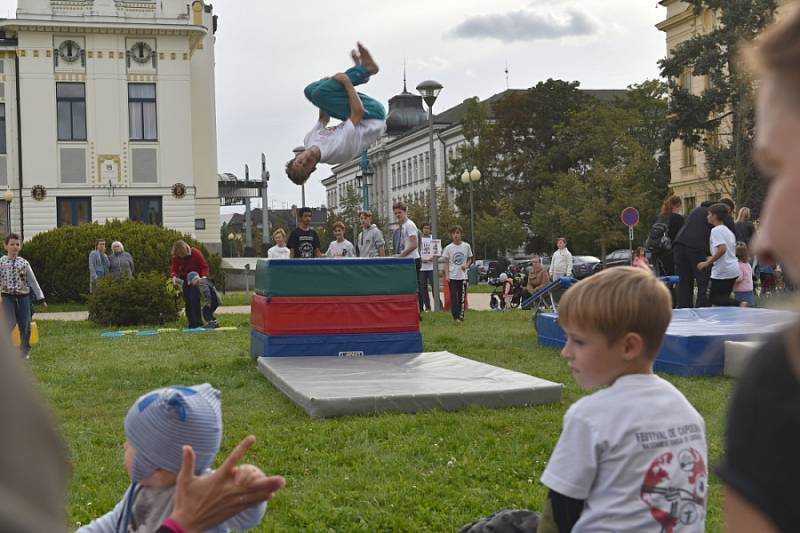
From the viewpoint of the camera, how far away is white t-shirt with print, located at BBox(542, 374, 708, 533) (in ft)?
8.32

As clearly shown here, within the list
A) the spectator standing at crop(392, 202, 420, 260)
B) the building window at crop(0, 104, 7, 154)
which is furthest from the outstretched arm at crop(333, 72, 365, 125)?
the building window at crop(0, 104, 7, 154)

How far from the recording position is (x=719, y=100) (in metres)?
41.3

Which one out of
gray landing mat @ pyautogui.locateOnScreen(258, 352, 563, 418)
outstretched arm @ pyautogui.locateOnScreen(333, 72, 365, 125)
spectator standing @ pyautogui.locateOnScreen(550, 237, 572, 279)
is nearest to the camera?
gray landing mat @ pyautogui.locateOnScreen(258, 352, 563, 418)


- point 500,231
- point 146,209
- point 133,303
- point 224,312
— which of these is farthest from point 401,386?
point 500,231

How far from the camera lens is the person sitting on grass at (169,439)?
236cm

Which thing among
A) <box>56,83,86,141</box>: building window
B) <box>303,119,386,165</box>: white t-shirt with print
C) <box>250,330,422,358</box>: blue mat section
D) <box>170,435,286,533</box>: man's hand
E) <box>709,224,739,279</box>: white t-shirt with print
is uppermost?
<box>56,83,86,141</box>: building window

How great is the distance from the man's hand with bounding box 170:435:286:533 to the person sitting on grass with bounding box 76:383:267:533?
0.71 ft

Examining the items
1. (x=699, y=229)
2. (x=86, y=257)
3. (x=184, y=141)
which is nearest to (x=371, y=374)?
(x=699, y=229)

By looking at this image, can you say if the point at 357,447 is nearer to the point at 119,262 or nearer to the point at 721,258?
the point at 721,258

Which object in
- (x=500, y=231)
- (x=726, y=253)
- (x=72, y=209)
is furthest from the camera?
(x=500, y=231)

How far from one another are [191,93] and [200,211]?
485 cm

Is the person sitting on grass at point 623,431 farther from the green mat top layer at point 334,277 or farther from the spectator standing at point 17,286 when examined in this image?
the spectator standing at point 17,286

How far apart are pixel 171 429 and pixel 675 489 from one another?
4.13 ft

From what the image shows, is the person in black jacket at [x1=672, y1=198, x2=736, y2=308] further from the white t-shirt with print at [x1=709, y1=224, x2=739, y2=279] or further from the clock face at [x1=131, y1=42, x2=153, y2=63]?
the clock face at [x1=131, y1=42, x2=153, y2=63]
